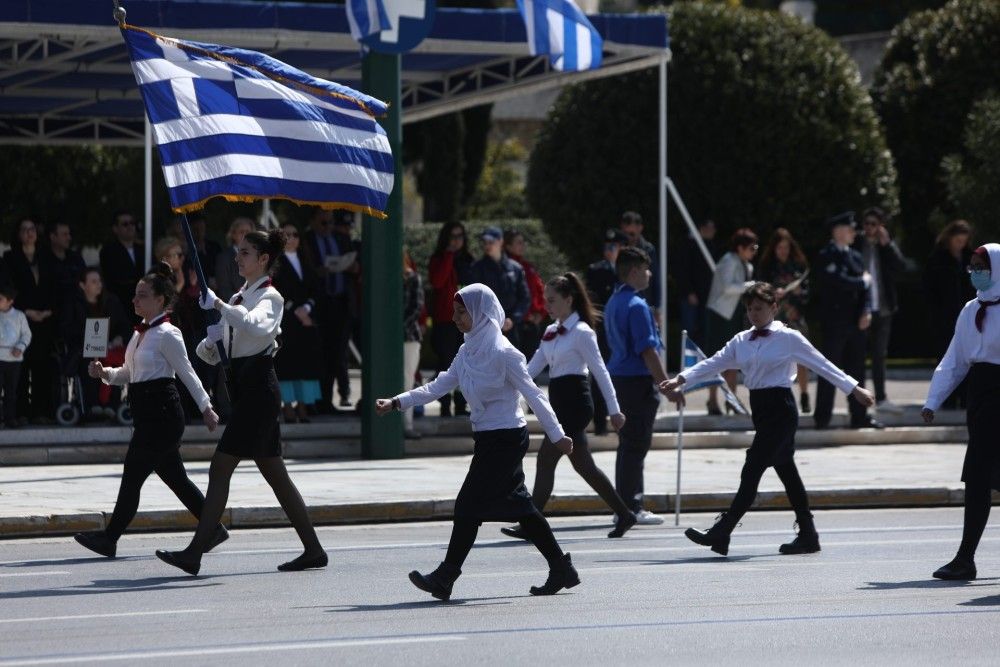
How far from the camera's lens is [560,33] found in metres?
17.8

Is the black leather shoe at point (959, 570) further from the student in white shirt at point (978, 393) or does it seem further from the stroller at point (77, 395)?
the stroller at point (77, 395)

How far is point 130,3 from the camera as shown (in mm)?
16422

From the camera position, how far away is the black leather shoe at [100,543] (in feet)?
35.9

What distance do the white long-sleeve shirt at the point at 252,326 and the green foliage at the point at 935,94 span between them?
2923cm

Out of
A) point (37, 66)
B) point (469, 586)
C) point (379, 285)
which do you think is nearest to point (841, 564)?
point (469, 586)

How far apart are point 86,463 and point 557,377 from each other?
581cm

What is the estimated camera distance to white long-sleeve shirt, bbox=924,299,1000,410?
33.5 ft

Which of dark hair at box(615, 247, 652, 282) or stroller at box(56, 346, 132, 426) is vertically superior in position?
dark hair at box(615, 247, 652, 282)

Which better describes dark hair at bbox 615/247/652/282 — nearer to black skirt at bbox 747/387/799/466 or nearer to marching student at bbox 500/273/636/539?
marching student at bbox 500/273/636/539

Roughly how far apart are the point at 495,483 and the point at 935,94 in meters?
32.1

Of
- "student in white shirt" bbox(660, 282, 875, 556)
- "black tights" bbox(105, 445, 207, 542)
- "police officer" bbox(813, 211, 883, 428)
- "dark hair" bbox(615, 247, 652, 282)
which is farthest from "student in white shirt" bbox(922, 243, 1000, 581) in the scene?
"police officer" bbox(813, 211, 883, 428)

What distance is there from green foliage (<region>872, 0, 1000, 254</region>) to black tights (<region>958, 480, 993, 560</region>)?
93.1 ft

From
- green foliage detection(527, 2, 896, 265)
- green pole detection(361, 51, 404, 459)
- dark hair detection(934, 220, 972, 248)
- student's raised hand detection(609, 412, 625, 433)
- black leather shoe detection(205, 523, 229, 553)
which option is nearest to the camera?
black leather shoe detection(205, 523, 229, 553)

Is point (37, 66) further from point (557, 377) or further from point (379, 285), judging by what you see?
point (557, 377)
